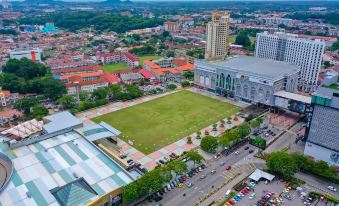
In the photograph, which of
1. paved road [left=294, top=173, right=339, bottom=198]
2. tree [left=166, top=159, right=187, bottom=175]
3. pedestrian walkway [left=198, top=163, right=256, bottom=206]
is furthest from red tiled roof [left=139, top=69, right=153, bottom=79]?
paved road [left=294, top=173, right=339, bottom=198]

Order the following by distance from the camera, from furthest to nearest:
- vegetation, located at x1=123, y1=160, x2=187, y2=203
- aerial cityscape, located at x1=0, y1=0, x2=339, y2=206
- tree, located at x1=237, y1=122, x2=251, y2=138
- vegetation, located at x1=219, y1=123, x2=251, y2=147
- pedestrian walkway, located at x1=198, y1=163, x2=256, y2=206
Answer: tree, located at x1=237, y1=122, x2=251, y2=138, vegetation, located at x1=219, y1=123, x2=251, y2=147, pedestrian walkway, located at x1=198, y1=163, x2=256, y2=206, aerial cityscape, located at x1=0, y1=0, x2=339, y2=206, vegetation, located at x1=123, y1=160, x2=187, y2=203

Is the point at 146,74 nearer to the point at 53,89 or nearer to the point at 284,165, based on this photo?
the point at 53,89

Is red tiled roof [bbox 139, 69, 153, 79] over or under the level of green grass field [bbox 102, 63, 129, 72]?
over

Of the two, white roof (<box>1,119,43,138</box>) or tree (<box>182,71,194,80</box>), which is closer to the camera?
white roof (<box>1,119,43,138</box>)

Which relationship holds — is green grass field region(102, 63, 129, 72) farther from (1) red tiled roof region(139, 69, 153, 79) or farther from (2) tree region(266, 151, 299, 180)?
(2) tree region(266, 151, 299, 180)

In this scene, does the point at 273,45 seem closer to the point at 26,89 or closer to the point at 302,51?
the point at 302,51

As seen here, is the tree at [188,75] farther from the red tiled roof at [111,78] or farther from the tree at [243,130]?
the tree at [243,130]

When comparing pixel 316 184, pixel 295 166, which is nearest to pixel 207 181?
pixel 295 166
